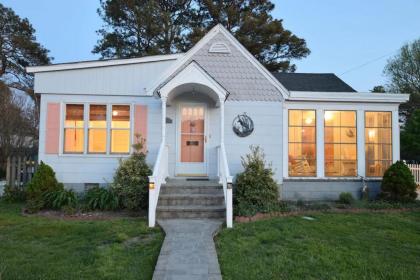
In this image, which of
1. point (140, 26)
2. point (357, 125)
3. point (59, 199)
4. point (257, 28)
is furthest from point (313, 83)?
point (140, 26)

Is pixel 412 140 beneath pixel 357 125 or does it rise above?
above

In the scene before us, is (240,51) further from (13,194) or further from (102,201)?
(13,194)

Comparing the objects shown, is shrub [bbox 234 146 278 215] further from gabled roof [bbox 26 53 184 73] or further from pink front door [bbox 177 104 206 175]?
gabled roof [bbox 26 53 184 73]

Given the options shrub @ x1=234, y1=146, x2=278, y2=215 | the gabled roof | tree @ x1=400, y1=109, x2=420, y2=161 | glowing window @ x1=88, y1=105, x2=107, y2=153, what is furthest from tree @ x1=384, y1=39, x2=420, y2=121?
glowing window @ x1=88, y1=105, x2=107, y2=153

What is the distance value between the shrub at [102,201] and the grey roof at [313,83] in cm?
632

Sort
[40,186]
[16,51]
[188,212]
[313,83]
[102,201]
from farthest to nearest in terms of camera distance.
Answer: [16,51] < [313,83] < [40,186] < [102,201] < [188,212]

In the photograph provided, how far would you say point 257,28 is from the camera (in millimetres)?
20984

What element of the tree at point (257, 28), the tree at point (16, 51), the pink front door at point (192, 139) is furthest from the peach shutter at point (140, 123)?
the tree at point (16, 51)

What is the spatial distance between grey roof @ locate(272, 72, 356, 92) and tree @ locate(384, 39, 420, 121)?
18.7 m

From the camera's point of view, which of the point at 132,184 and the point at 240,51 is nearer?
the point at 132,184

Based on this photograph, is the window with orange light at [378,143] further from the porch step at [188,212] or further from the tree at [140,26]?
the tree at [140,26]

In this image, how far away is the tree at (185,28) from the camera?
67.7 ft

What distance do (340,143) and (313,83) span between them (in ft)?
7.88

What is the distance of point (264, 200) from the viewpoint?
26.3 feet
